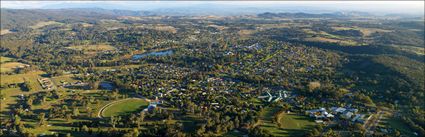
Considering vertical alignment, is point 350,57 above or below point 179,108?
above

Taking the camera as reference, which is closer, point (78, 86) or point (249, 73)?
A: point (78, 86)

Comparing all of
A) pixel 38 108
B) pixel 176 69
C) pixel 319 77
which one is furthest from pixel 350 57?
pixel 38 108

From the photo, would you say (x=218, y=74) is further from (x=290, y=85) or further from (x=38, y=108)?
(x=38, y=108)

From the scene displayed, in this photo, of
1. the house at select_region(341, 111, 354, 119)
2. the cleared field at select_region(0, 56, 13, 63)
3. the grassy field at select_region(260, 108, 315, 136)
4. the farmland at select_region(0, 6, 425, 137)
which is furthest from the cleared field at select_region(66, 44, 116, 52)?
the house at select_region(341, 111, 354, 119)

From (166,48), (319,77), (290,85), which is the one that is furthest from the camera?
(166,48)

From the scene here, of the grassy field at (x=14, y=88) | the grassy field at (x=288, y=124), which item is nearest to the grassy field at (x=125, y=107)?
the grassy field at (x=14, y=88)

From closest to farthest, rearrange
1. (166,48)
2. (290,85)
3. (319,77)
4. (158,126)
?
(158,126)
(290,85)
(319,77)
(166,48)
